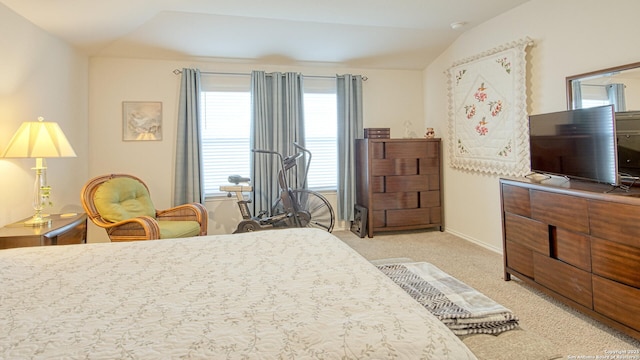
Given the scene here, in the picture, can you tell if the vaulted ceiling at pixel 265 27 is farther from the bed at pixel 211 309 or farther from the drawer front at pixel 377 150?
the bed at pixel 211 309

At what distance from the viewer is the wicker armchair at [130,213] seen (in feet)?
10.1

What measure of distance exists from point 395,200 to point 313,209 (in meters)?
1.13

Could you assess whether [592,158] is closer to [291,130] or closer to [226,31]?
[291,130]

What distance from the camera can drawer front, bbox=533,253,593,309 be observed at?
7.14ft

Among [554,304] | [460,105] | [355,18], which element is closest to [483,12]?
[460,105]

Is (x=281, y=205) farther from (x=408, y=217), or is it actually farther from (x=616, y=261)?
(x=616, y=261)

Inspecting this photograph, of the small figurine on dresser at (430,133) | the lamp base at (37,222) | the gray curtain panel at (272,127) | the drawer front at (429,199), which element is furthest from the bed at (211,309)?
the small figurine on dresser at (430,133)

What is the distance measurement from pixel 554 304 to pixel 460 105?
259 centimetres

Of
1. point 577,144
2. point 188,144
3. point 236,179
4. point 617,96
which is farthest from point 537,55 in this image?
point 188,144

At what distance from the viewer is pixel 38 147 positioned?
8.34 ft

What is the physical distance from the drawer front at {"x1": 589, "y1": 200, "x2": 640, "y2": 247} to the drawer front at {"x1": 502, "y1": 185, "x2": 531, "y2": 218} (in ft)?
1.88

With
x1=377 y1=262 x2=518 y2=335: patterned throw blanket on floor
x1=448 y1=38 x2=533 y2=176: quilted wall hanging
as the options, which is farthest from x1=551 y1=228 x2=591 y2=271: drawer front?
x1=448 y1=38 x2=533 y2=176: quilted wall hanging

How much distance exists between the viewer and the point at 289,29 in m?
3.98

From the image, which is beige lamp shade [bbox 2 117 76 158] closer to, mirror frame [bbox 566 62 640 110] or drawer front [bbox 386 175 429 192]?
drawer front [bbox 386 175 429 192]
